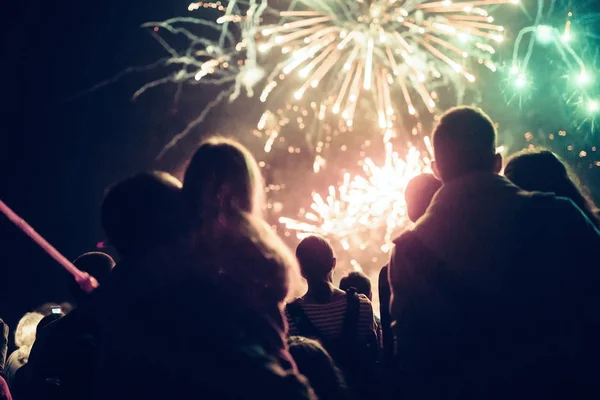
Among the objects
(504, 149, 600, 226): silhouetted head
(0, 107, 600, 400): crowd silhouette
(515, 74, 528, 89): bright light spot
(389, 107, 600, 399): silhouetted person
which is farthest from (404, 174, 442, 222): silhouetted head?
(515, 74, 528, 89): bright light spot

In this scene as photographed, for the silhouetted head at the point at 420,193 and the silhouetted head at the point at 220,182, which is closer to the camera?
the silhouetted head at the point at 220,182

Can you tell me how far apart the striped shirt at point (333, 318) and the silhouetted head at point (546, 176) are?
4.02ft

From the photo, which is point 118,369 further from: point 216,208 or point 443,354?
point 443,354

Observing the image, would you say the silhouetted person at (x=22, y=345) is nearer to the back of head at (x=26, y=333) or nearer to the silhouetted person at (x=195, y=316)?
the back of head at (x=26, y=333)

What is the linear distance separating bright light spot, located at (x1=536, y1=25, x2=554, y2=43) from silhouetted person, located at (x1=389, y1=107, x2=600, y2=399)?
17.5m

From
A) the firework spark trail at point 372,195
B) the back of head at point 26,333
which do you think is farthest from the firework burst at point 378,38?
the back of head at point 26,333

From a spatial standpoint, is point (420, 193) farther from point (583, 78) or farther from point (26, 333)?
point (583, 78)

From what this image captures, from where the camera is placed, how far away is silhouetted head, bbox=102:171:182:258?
1954mm

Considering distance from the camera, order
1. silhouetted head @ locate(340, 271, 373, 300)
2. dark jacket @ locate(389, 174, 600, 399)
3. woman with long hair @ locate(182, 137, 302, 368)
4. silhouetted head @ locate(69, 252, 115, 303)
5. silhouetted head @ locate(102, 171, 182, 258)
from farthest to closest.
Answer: silhouetted head @ locate(340, 271, 373, 300)
silhouetted head @ locate(69, 252, 115, 303)
dark jacket @ locate(389, 174, 600, 399)
silhouetted head @ locate(102, 171, 182, 258)
woman with long hair @ locate(182, 137, 302, 368)

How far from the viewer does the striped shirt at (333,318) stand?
3086 mm

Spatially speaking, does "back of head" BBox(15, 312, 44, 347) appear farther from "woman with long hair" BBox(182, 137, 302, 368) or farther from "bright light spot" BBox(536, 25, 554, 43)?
"bright light spot" BBox(536, 25, 554, 43)

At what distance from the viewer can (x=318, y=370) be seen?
1.95 meters

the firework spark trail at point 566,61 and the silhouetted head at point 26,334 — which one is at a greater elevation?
the firework spark trail at point 566,61

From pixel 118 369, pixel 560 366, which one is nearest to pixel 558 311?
pixel 560 366
